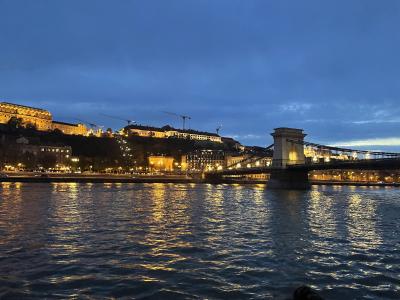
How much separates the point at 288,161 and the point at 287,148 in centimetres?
269

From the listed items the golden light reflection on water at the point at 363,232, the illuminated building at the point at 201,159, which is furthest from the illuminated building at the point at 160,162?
the golden light reflection on water at the point at 363,232

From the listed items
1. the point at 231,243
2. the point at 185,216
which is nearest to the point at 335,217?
the point at 185,216

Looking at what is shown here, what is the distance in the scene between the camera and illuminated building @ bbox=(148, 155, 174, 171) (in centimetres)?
18125

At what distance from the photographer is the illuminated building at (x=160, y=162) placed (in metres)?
181

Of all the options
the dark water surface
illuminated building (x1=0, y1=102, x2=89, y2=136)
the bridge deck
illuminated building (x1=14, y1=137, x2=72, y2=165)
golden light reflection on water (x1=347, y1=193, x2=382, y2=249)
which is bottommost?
golden light reflection on water (x1=347, y1=193, x2=382, y2=249)

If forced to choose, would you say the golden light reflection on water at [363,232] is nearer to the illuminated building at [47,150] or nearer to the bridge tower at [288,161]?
the bridge tower at [288,161]

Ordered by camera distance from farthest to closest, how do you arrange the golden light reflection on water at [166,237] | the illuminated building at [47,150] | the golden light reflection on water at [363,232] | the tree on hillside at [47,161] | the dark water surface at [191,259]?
the illuminated building at [47,150], the tree on hillside at [47,161], the golden light reflection on water at [363,232], the golden light reflection on water at [166,237], the dark water surface at [191,259]

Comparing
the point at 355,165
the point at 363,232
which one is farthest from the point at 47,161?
the point at 363,232

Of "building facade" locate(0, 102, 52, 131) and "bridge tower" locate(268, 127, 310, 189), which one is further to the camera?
"building facade" locate(0, 102, 52, 131)

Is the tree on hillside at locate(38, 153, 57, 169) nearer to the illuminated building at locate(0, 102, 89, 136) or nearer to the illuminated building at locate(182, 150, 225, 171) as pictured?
the illuminated building at locate(0, 102, 89, 136)

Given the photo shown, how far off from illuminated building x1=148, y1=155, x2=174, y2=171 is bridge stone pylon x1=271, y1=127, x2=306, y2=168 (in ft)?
337

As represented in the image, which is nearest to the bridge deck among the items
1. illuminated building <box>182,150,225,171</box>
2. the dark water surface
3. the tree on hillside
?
the dark water surface

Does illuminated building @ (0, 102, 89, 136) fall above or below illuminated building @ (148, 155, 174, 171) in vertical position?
above

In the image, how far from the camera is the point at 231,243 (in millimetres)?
16906
